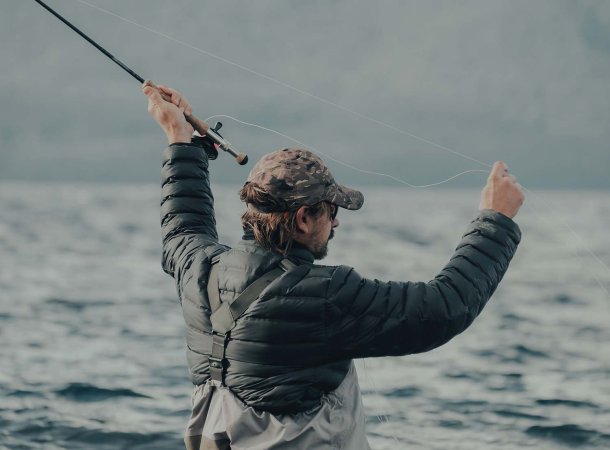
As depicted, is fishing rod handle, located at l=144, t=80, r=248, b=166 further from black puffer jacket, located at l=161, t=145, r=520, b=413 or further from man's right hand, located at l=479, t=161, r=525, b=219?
man's right hand, located at l=479, t=161, r=525, b=219

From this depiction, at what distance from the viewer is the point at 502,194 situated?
132 inches

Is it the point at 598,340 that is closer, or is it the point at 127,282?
the point at 598,340

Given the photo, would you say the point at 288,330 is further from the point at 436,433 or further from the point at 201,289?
the point at 436,433

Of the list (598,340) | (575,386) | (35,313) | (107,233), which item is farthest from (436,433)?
(107,233)

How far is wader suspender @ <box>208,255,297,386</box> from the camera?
3.13 meters

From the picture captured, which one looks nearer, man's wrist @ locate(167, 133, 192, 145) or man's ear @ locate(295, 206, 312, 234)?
man's ear @ locate(295, 206, 312, 234)

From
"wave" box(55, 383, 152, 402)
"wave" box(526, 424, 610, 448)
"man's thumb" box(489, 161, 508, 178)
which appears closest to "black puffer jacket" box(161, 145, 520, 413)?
"man's thumb" box(489, 161, 508, 178)

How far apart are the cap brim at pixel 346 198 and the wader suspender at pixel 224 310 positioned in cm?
25

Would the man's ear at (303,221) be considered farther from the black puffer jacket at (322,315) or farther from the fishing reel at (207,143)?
the fishing reel at (207,143)

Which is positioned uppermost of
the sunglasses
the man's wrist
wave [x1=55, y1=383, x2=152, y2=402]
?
wave [x1=55, y1=383, x2=152, y2=402]

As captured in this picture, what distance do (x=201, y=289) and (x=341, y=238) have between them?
42.0m

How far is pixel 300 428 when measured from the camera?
124 inches

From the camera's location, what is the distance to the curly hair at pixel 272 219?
3.19 meters

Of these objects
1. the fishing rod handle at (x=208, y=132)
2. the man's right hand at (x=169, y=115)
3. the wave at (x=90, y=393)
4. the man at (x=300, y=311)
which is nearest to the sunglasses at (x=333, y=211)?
the man at (x=300, y=311)
